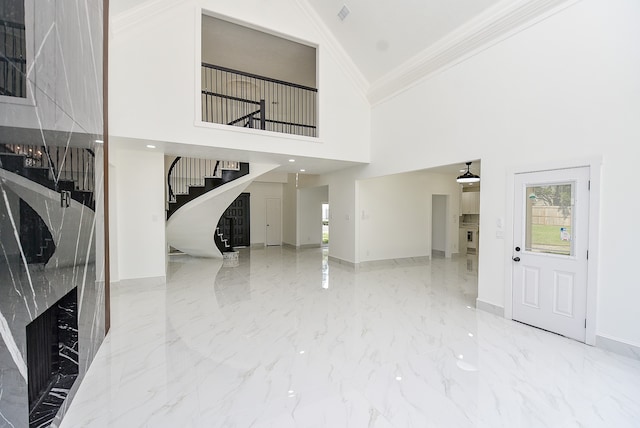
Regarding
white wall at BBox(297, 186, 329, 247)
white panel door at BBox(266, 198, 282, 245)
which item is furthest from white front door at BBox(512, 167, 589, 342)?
white panel door at BBox(266, 198, 282, 245)

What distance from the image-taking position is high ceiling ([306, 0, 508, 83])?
4516mm

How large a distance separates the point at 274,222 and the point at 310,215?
5.71ft

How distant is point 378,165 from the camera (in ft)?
22.0

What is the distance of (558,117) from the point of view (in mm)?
3580

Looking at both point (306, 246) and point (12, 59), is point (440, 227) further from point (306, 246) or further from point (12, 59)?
point (12, 59)

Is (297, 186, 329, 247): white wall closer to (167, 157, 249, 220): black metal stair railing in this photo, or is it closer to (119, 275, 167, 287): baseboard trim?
(167, 157, 249, 220): black metal stair railing

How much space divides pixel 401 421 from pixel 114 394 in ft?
7.63

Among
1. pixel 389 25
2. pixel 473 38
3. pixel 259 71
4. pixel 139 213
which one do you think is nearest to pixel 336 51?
pixel 389 25

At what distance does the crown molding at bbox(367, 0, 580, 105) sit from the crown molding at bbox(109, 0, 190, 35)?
4305 millimetres

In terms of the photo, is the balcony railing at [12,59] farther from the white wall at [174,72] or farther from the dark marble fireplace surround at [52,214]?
the white wall at [174,72]

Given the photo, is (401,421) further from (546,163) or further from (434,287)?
(434,287)

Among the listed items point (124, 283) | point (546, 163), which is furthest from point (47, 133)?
point (546, 163)

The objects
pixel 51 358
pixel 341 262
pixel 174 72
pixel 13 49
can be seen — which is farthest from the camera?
pixel 341 262

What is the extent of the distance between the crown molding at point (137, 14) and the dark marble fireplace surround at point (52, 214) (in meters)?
1.62
